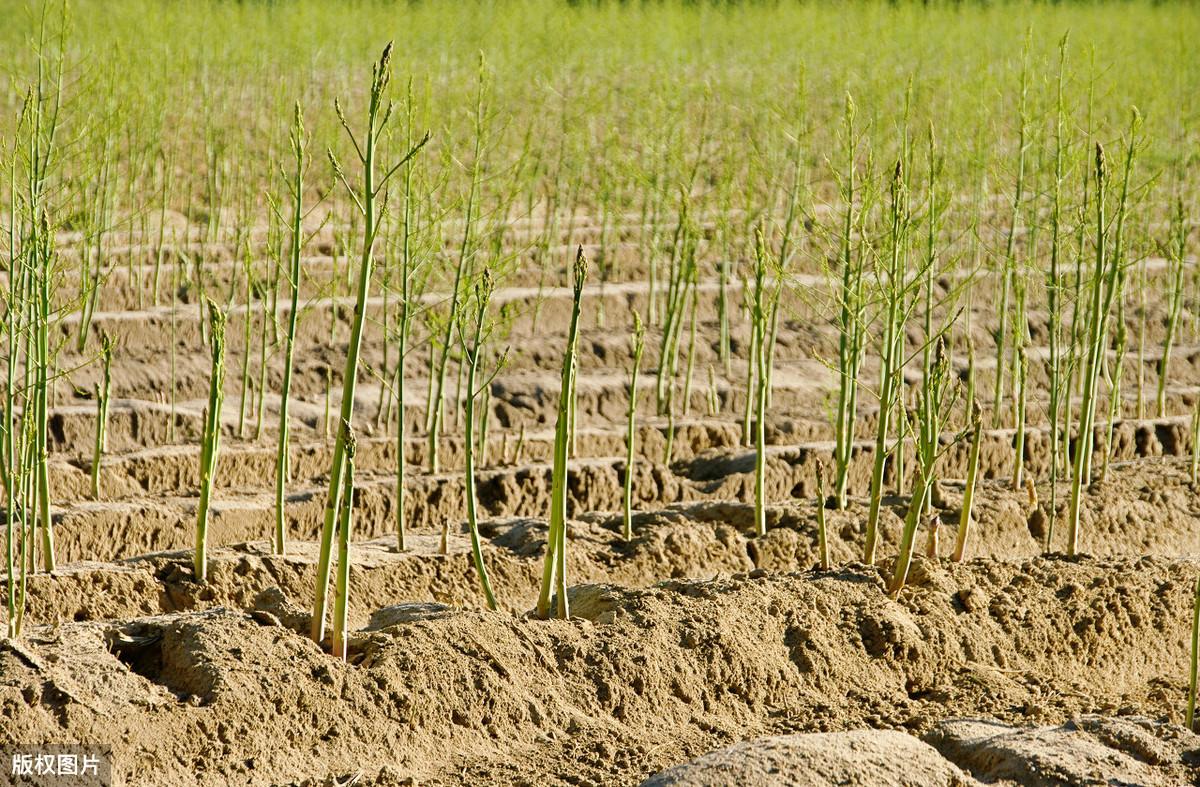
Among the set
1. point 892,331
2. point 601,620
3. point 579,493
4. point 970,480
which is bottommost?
point 579,493

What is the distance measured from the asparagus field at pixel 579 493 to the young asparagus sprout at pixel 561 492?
0.02 m

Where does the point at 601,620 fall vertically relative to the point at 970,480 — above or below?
below

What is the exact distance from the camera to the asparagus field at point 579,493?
4.48 m

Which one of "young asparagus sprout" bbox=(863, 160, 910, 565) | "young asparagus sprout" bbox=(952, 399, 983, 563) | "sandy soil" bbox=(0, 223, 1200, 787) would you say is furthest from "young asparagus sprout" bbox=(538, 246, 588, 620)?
"young asparagus sprout" bbox=(952, 399, 983, 563)

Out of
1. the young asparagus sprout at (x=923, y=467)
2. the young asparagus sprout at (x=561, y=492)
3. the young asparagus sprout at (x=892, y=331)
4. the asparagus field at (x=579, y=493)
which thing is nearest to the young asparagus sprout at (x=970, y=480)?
the asparagus field at (x=579, y=493)

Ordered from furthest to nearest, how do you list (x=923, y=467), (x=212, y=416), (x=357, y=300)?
(x=923, y=467)
(x=212, y=416)
(x=357, y=300)

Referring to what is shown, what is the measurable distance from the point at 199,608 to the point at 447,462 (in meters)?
2.59

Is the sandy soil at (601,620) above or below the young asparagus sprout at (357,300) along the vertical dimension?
below

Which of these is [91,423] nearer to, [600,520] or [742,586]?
[600,520]

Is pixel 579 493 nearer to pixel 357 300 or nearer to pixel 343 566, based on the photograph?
pixel 343 566

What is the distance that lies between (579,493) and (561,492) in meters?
2.67

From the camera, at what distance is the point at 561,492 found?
5012mm

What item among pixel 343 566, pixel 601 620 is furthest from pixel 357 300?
pixel 601 620

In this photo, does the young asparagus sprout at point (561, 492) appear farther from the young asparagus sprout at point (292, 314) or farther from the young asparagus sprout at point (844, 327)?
the young asparagus sprout at point (844, 327)
